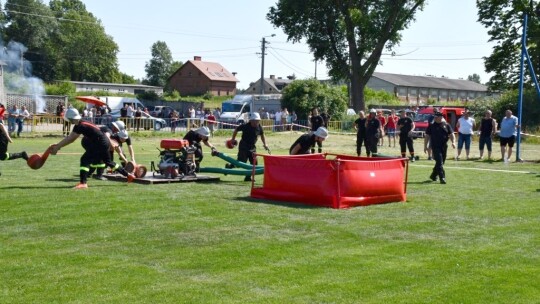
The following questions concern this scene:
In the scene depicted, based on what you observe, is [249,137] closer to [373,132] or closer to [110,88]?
[373,132]

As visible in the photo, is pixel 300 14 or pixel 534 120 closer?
pixel 534 120

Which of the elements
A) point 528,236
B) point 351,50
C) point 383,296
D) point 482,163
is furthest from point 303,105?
point 383,296

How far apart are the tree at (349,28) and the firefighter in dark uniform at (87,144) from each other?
44264 mm

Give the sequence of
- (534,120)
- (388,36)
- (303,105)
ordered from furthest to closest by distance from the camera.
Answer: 1. (388,36)
2. (303,105)
3. (534,120)

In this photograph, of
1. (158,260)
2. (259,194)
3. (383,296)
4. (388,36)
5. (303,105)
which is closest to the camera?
(383,296)

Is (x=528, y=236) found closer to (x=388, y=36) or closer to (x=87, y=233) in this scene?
(x=87, y=233)

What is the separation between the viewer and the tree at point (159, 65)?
15012 centimetres

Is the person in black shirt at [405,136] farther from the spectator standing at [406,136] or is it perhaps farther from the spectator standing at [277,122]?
the spectator standing at [277,122]

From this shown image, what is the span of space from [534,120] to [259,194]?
3870cm

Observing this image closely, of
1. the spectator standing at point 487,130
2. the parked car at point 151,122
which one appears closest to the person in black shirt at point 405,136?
the spectator standing at point 487,130

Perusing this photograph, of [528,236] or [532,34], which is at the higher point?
[532,34]

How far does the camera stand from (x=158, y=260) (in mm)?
8750

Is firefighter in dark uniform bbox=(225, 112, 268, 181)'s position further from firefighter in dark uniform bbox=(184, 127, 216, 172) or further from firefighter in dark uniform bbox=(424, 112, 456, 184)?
firefighter in dark uniform bbox=(424, 112, 456, 184)

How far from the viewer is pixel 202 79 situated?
121 metres
